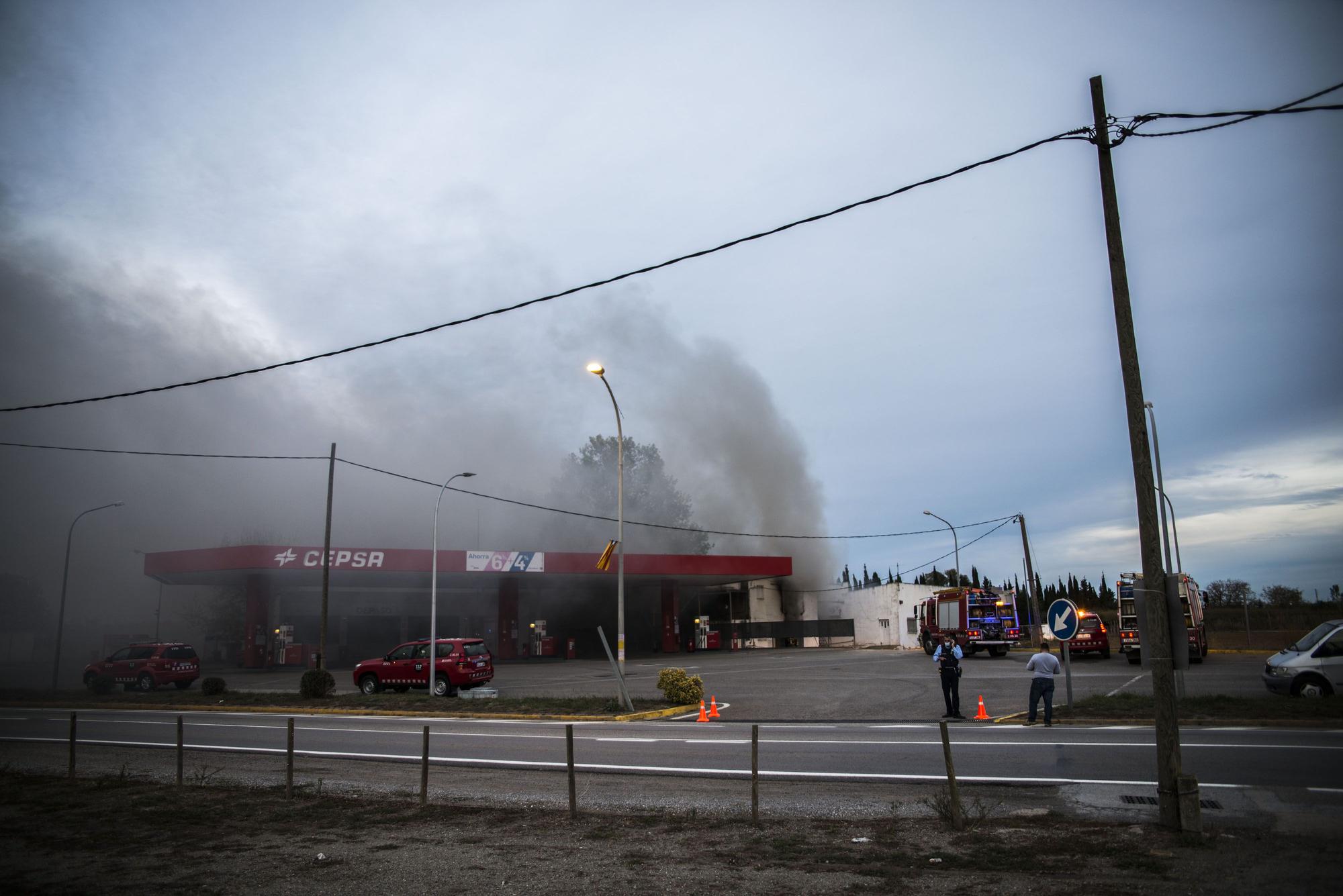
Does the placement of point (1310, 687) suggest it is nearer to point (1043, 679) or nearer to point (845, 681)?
point (1043, 679)

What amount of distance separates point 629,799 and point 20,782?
8.51m

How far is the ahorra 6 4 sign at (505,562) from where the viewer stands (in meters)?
42.2

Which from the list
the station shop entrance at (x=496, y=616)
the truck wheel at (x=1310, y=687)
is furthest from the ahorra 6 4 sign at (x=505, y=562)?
the truck wheel at (x=1310, y=687)

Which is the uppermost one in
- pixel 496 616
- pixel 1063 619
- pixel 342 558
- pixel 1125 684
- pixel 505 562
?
pixel 342 558

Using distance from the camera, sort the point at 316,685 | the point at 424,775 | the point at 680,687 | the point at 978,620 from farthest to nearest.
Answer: the point at 978,620 < the point at 316,685 < the point at 680,687 < the point at 424,775

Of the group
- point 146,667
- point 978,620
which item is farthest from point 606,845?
point 978,620

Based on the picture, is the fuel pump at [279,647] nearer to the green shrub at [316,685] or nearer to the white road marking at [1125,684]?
the green shrub at [316,685]

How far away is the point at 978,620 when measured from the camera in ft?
124

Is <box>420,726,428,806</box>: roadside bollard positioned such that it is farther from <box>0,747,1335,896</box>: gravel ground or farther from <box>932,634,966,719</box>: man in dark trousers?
<box>932,634,966,719</box>: man in dark trousers

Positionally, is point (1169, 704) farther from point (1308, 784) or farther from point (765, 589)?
point (765, 589)

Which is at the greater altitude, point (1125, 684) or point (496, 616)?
point (496, 616)

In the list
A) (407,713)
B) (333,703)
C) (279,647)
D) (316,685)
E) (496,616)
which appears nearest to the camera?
(407,713)

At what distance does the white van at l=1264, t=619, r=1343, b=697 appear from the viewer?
16.6m

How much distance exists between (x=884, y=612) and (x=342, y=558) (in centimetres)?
3422
